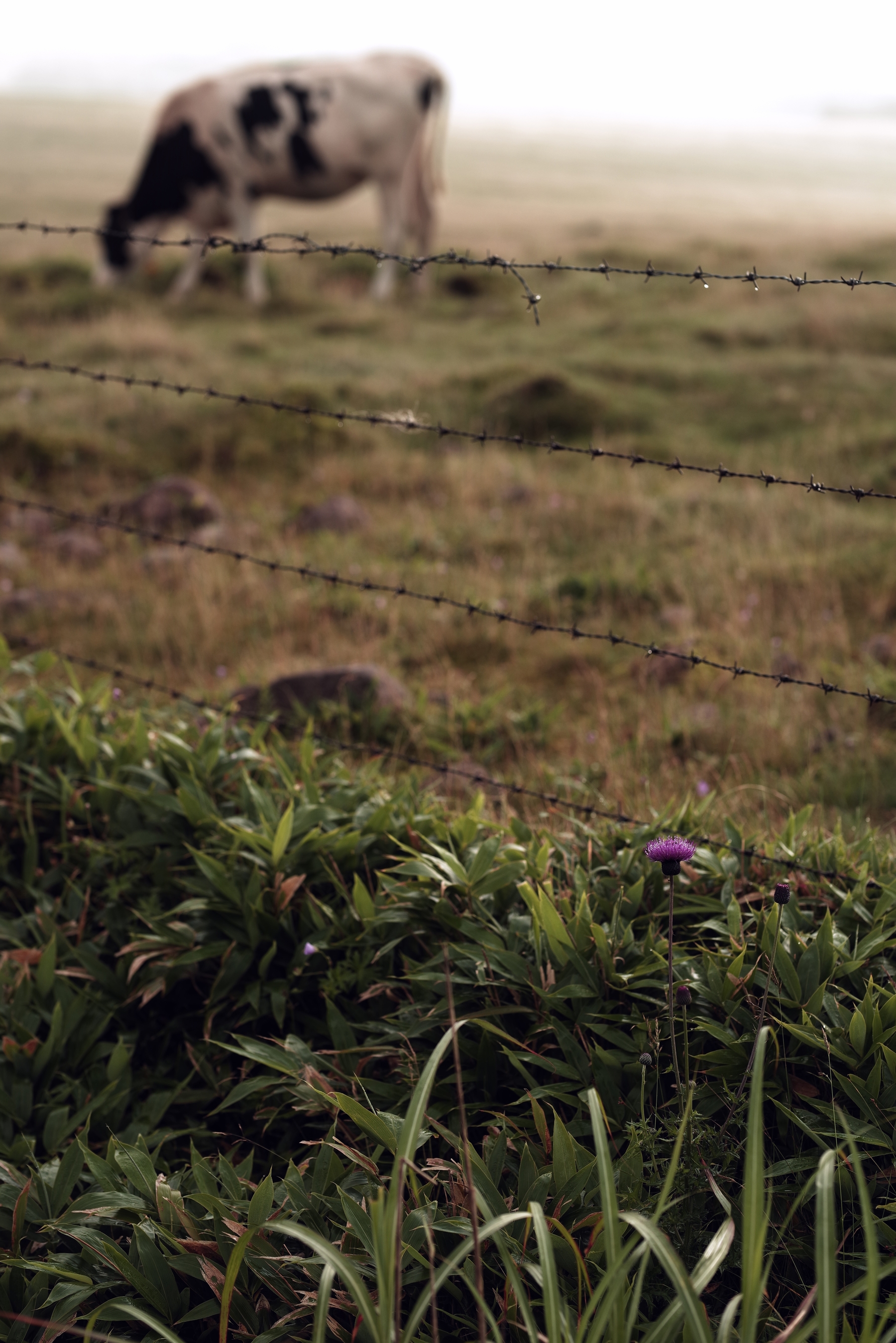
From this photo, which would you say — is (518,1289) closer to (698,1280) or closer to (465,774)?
(698,1280)

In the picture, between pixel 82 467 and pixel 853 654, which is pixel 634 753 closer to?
pixel 853 654

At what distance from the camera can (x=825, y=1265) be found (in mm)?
1410

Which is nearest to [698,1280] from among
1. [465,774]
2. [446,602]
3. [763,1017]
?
[763,1017]

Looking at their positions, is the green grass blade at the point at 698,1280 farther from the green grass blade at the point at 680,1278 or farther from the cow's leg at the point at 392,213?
the cow's leg at the point at 392,213

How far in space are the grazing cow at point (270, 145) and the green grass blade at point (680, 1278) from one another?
1424 cm

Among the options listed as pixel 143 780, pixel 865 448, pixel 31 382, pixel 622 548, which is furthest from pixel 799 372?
pixel 143 780

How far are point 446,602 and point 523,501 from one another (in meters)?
3.77

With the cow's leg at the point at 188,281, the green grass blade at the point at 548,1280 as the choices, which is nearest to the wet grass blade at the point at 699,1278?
the green grass blade at the point at 548,1280

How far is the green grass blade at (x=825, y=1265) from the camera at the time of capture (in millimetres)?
1371

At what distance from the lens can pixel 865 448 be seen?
7.99 metres

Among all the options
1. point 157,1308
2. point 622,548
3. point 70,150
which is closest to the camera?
point 157,1308

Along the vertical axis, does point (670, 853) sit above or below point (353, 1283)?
above

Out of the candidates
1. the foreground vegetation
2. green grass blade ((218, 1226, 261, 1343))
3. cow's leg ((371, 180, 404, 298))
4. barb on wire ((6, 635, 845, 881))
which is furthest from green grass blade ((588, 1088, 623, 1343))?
cow's leg ((371, 180, 404, 298))

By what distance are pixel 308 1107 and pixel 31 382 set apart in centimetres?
936
